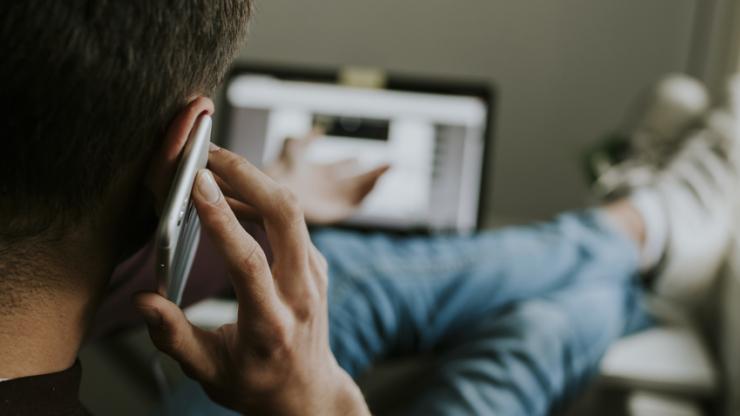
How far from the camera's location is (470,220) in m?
1.52

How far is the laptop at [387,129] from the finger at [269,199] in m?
0.96

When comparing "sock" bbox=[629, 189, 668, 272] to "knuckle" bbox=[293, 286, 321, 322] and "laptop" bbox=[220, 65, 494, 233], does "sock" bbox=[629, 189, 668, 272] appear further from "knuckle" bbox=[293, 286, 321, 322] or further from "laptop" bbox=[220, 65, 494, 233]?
"knuckle" bbox=[293, 286, 321, 322]

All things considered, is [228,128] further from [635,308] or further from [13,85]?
[13,85]

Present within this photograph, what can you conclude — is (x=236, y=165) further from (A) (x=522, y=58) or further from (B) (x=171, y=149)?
(A) (x=522, y=58)

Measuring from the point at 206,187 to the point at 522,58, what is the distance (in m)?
1.25

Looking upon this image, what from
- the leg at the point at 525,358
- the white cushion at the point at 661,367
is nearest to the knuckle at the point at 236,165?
the leg at the point at 525,358

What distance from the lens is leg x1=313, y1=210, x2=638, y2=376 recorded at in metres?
1.07

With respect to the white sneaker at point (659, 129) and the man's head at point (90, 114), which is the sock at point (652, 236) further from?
the man's head at point (90, 114)

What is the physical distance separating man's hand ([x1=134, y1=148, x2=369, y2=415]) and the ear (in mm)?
17

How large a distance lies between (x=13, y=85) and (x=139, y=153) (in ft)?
0.27

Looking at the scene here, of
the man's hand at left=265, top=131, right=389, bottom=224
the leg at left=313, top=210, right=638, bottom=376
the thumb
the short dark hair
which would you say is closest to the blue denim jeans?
the leg at left=313, top=210, right=638, bottom=376

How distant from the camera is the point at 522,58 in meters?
1.64

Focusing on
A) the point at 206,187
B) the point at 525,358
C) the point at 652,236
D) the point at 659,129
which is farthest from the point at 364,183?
the point at 659,129

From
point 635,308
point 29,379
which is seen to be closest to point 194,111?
point 29,379
